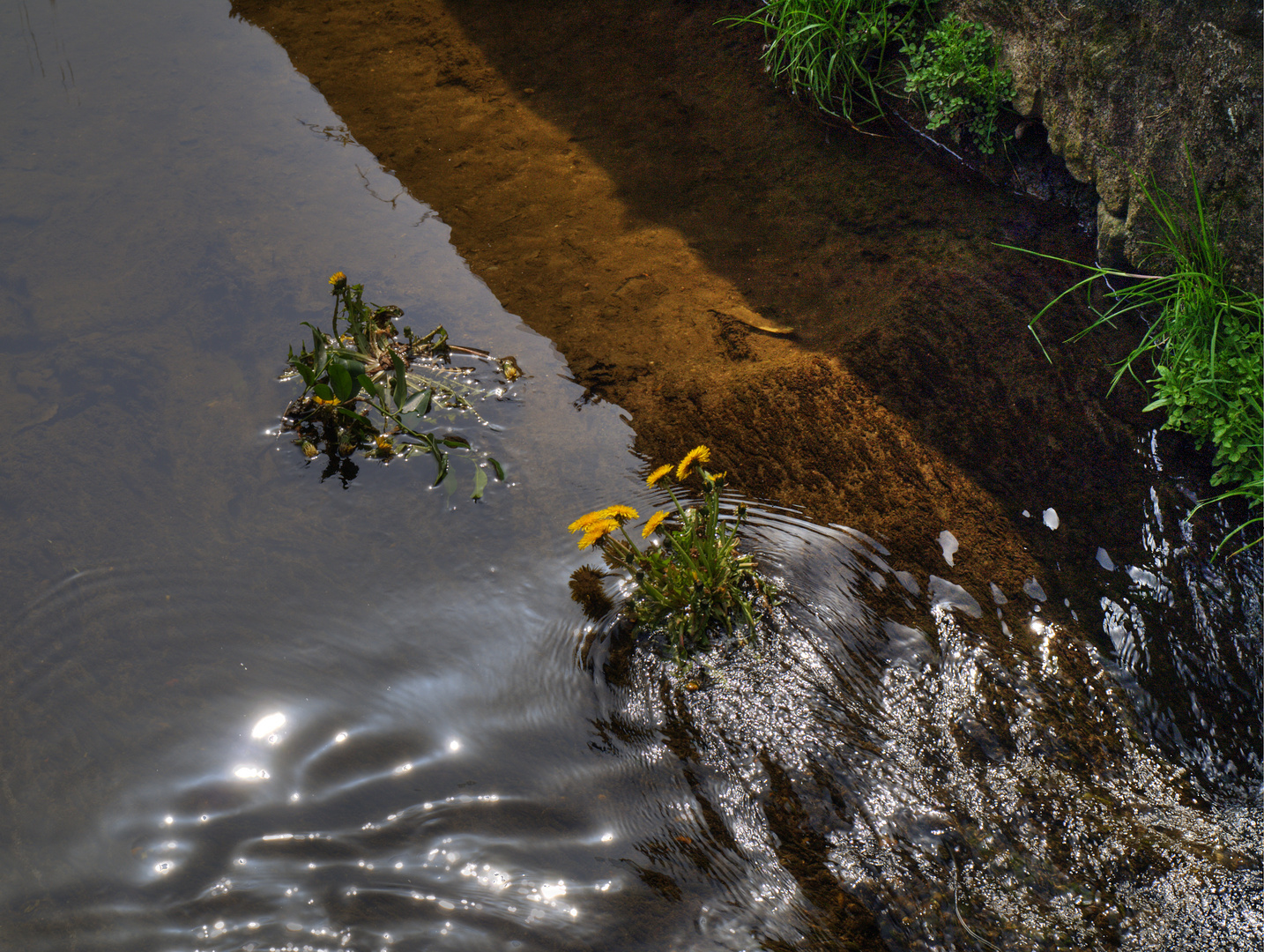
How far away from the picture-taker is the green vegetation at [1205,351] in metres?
2.71

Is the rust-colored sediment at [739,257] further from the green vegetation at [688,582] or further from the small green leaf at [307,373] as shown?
the small green leaf at [307,373]

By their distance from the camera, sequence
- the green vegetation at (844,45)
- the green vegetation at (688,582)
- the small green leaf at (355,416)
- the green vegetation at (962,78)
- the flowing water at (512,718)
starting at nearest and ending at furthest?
1. the flowing water at (512,718)
2. the green vegetation at (688,582)
3. the small green leaf at (355,416)
4. the green vegetation at (962,78)
5. the green vegetation at (844,45)

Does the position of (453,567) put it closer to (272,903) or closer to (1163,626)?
(272,903)

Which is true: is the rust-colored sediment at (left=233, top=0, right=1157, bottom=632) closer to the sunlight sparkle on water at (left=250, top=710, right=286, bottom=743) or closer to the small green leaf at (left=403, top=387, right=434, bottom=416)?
the small green leaf at (left=403, top=387, right=434, bottom=416)

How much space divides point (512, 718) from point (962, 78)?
375cm

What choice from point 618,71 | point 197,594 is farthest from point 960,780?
point 618,71

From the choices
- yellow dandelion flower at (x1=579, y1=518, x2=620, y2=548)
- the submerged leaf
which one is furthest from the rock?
the submerged leaf

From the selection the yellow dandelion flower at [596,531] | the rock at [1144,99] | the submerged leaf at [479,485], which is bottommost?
the submerged leaf at [479,485]

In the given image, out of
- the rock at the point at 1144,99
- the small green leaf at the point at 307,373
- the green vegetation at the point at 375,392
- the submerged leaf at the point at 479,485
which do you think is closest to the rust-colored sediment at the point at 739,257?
the rock at the point at 1144,99

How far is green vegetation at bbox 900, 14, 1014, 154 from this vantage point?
3.91 metres

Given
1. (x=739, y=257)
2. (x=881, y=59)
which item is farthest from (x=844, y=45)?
(x=739, y=257)

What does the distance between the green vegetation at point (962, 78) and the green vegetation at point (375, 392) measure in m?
2.68

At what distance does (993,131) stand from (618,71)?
7.21ft

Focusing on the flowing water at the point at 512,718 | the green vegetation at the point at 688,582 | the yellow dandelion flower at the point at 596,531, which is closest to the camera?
the flowing water at the point at 512,718
